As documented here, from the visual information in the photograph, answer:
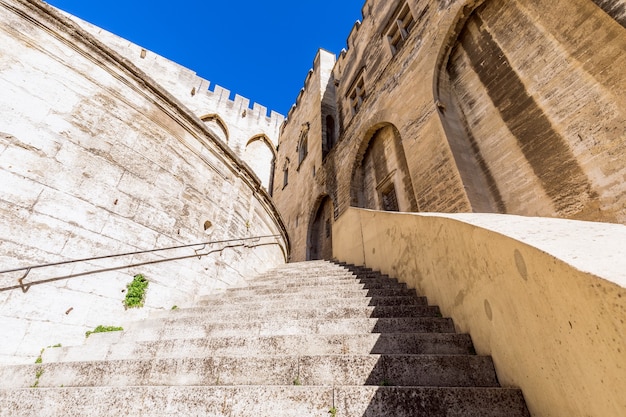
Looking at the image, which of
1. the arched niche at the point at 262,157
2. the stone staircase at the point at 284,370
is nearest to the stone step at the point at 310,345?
the stone staircase at the point at 284,370

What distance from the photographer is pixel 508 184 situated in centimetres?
557

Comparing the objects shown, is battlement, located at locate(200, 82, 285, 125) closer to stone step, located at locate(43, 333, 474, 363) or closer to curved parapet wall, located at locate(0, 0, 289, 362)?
curved parapet wall, located at locate(0, 0, 289, 362)

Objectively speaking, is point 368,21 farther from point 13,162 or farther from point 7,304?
point 7,304

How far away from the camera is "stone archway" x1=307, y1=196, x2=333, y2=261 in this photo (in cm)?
1274

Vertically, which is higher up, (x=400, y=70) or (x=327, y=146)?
(x=327, y=146)

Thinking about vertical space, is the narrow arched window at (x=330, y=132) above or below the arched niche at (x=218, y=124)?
below

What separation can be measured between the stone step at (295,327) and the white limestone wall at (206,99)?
14922mm

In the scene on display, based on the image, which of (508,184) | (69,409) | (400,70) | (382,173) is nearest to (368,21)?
(400,70)

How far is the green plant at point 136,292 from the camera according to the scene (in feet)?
13.8

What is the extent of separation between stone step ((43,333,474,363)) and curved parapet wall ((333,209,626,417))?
0.28 metres

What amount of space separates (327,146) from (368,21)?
20.0 feet

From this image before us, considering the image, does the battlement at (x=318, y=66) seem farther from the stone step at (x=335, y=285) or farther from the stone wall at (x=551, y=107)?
the stone step at (x=335, y=285)

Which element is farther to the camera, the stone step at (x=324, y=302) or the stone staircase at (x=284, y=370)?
the stone step at (x=324, y=302)

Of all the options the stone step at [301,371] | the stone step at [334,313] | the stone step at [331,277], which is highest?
the stone step at [331,277]
